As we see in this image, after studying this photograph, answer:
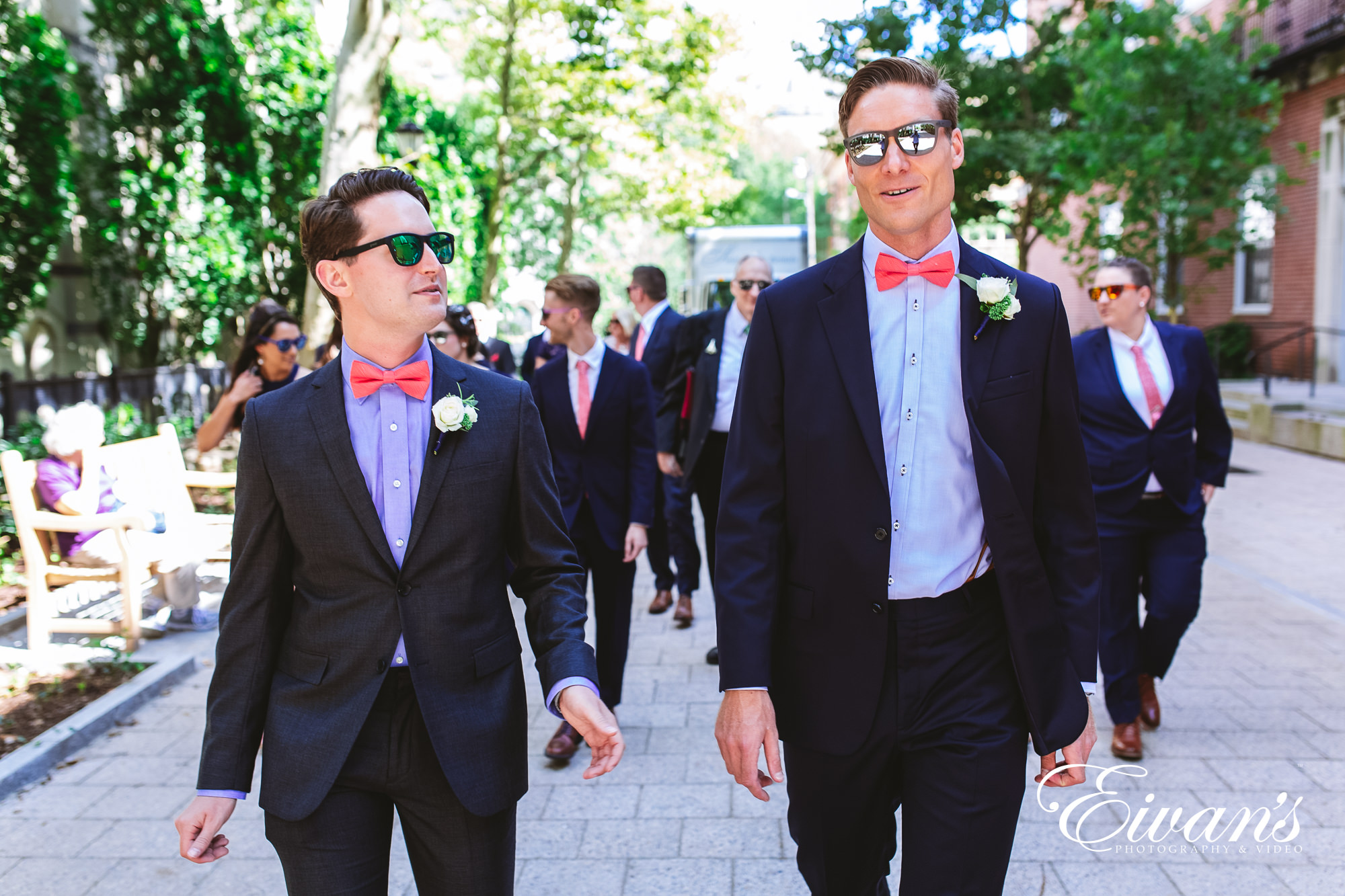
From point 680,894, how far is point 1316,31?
21196mm

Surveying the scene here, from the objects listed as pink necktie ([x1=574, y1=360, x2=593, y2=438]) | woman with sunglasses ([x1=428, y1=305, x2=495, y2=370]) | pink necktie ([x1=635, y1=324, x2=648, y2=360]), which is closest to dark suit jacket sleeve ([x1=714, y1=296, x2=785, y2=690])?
pink necktie ([x1=574, y1=360, x2=593, y2=438])

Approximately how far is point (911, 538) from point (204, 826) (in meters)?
1.57

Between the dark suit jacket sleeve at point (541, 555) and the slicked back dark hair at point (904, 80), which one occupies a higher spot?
the slicked back dark hair at point (904, 80)

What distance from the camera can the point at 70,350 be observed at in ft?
51.8

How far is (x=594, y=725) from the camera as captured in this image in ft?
7.06

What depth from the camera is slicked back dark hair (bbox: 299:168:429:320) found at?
2.38m

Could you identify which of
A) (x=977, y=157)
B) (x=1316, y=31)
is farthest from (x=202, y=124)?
(x=1316, y=31)

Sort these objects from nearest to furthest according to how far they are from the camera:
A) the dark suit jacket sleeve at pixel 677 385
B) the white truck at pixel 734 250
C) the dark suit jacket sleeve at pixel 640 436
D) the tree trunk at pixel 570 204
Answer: the dark suit jacket sleeve at pixel 640 436 → the dark suit jacket sleeve at pixel 677 385 → the white truck at pixel 734 250 → the tree trunk at pixel 570 204

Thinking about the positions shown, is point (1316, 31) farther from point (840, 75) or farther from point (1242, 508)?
point (1242, 508)

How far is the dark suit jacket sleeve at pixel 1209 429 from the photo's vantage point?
16.5ft

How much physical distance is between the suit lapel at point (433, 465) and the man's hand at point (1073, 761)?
141 cm

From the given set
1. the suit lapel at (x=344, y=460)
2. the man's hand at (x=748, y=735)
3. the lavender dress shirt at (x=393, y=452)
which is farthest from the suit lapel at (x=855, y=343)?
the suit lapel at (x=344, y=460)

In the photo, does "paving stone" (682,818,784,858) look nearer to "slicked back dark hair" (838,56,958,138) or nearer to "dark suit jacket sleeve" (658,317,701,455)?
"slicked back dark hair" (838,56,958,138)

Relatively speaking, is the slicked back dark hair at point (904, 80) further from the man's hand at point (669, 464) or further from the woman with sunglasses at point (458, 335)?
the woman with sunglasses at point (458, 335)
